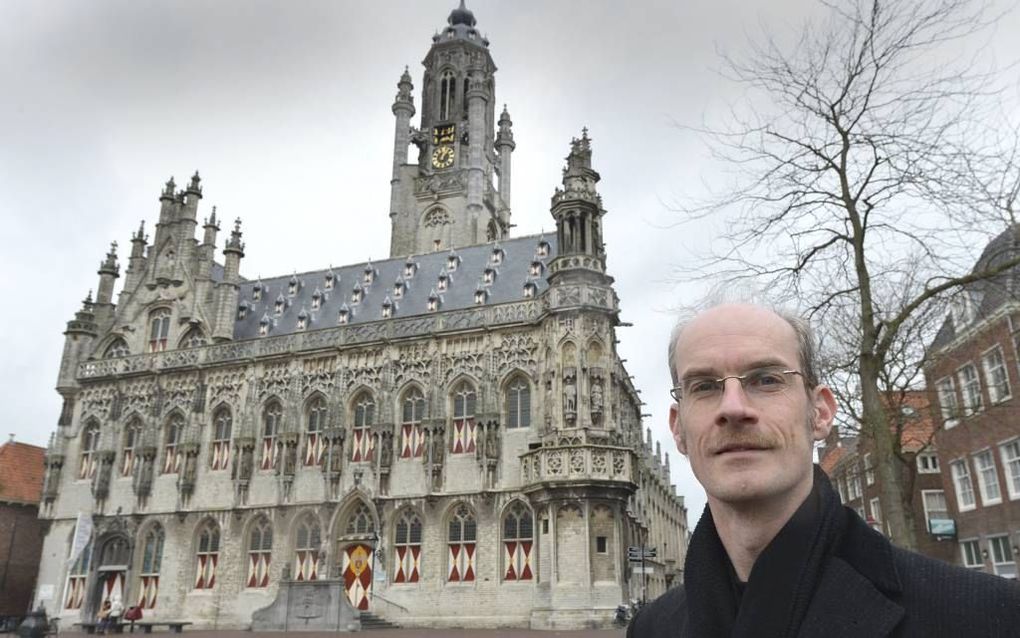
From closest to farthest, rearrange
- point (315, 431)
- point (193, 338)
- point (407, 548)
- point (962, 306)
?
point (962, 306) → point (407, 548) → point (315, 431) → point (193, 338)

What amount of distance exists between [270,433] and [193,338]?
6.47 m

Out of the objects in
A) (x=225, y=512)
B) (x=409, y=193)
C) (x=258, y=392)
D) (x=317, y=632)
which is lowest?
(x=317, y=632)

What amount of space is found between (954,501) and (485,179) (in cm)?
2781

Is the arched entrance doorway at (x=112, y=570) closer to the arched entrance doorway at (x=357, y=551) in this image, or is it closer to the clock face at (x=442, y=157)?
the arched entrance doorway at (x=357, y=551)

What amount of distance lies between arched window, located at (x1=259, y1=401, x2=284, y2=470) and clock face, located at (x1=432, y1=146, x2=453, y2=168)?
1971 centimetres

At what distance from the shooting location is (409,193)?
4312 centimetres

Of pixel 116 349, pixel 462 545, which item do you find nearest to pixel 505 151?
pixel 116 349

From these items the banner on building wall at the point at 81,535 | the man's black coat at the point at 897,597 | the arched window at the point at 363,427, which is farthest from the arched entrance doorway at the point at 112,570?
the man's black coat at the point at 897,597

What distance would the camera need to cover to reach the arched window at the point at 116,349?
32875 millimetres

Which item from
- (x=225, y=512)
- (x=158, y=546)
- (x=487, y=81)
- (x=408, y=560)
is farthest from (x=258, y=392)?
(x=487, y=81)

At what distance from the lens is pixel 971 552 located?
85.2 ft

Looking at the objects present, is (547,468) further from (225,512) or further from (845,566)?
(845,566)

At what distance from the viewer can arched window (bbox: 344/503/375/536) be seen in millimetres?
26016

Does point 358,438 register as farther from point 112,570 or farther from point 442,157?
point 442,157
